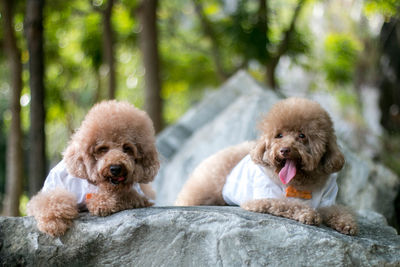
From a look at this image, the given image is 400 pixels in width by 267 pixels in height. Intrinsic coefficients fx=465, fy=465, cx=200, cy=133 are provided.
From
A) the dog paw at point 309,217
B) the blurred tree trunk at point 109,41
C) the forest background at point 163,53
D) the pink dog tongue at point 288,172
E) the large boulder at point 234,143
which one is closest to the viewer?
the dog paw at point 309,217

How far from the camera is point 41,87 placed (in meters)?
4.77

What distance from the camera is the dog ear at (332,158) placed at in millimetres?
3188

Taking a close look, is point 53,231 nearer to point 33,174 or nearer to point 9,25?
point 33,174

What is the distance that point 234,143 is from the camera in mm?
5691

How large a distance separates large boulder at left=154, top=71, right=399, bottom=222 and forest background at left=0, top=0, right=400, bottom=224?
125 centimetres

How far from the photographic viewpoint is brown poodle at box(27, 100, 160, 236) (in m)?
2.90

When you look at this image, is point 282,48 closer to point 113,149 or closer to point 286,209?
point 286,209

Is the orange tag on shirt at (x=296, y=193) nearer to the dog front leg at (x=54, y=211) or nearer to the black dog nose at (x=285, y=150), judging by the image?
the black dog nose at (x=285, y=150)

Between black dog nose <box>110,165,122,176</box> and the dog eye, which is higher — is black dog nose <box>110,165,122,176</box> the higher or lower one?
the lower one

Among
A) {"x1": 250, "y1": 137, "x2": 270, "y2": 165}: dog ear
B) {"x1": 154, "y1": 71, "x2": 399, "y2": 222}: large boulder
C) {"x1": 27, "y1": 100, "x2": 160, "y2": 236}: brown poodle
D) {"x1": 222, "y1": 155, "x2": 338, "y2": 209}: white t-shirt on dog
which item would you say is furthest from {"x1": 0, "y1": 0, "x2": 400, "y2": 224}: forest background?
{"x1": 250, "y1": 137, "x2": 270, "y2": 165}: dog ear

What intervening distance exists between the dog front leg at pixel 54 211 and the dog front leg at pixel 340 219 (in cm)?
171

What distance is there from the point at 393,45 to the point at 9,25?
23.7 feet

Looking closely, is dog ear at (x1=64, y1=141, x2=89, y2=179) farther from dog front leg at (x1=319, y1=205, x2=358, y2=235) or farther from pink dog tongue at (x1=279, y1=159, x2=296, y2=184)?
dog front leg at (x1=319, y1=205, x2=358, y2=235)

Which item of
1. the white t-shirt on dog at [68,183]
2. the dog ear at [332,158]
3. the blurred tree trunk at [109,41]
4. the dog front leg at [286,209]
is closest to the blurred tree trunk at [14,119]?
the blurred tree trunk at [109,41]
